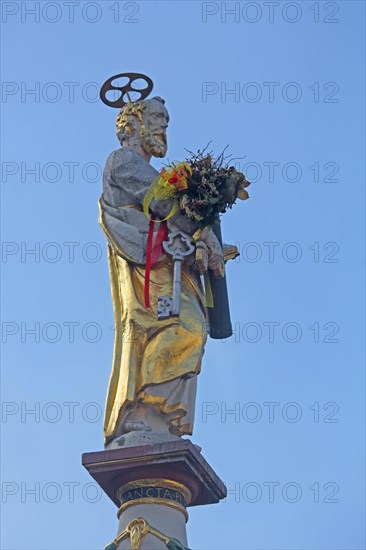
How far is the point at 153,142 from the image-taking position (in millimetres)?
17000

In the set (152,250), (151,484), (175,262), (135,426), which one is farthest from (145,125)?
(151,484)

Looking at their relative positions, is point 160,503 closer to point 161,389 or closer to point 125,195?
point 161,389

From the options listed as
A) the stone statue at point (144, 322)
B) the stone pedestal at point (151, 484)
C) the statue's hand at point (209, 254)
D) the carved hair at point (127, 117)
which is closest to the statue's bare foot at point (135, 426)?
the stone statue at point (144, 322)

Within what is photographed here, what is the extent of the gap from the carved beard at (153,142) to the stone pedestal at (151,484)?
3.81 metres

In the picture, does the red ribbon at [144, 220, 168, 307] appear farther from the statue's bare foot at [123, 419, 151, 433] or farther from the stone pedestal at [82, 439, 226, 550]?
the stone pedestal at [82, 439, 226, 550]

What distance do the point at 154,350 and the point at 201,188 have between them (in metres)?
1.80

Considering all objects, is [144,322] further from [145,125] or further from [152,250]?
[145,125]

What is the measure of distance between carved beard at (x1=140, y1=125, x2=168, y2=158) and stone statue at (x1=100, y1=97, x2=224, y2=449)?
0.49 feet

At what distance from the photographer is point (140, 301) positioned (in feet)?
51.8

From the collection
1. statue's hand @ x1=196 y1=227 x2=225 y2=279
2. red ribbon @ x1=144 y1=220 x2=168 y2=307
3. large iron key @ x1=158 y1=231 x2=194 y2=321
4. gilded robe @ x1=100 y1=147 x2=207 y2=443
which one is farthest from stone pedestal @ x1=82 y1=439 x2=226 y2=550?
statue's hand @ x1=196 y1=227 x2=225 y2=279

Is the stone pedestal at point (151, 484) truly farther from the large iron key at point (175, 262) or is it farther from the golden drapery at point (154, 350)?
the large iron key at point (175, 262)

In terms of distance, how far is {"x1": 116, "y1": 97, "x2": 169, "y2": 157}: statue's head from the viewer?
1702cm

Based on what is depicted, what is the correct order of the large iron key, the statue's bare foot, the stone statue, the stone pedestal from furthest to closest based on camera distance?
the large iron key < the stone statue < the statue's bare foot < the stone pedestal

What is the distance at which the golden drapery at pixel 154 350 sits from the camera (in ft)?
50.4
